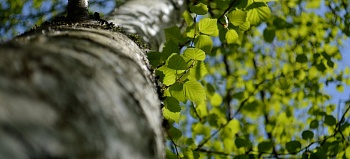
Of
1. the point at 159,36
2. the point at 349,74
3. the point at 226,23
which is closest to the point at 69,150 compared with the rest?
the point at 226,23

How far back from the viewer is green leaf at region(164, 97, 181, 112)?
135 centimetres

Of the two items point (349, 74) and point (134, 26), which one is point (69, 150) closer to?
point (134, 26)

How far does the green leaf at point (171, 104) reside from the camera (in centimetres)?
135

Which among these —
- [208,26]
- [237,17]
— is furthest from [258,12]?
[208,26]

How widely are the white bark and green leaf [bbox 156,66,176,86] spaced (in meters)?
0.42

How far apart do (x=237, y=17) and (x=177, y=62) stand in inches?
13.8

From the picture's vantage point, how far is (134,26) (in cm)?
181

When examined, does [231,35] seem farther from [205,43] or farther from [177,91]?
[177,91]

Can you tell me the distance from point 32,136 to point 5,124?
3 cm

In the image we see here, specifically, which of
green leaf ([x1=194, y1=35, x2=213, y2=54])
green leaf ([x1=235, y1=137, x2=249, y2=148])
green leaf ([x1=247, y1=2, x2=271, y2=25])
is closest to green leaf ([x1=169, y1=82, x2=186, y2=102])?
green leaf ([x1=194, y1=35, x2=213, y2=54])

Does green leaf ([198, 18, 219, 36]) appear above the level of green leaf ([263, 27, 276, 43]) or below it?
below

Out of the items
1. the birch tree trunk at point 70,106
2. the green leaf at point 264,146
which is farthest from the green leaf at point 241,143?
the birch tree trunk at point 70,106

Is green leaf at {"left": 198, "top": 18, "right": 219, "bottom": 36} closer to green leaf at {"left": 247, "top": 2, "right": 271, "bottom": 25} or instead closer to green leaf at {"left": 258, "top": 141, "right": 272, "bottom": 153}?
green leaf at {"left": 247, "top": 2, "right": 271, "bottom": 25}

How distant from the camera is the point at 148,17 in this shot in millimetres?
2041
